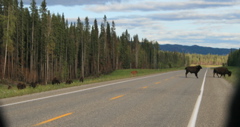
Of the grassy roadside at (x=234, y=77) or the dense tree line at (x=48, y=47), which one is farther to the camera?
the dense tree line at (x=48, y=47)

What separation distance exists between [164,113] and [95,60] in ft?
321

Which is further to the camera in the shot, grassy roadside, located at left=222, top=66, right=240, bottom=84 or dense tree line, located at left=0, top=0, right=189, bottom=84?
dense tree line, located at left=0, top=0, right=189, bottom=84

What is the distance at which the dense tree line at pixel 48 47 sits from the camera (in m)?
62.5

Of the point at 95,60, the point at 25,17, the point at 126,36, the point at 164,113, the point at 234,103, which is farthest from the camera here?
the point at 126,36

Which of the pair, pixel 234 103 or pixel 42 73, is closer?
pixel 234 103

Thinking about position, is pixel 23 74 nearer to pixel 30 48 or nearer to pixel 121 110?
pixel 30 48

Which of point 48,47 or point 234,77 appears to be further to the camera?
point 48,47

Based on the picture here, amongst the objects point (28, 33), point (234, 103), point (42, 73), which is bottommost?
point (42, 73)

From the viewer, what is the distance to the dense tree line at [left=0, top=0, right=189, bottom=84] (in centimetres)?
6248

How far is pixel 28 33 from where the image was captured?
244 ft

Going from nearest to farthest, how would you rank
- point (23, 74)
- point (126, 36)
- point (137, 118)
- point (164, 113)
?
point (137, 118) → point (164, 113) → point (23, 74) → point (126, 36)

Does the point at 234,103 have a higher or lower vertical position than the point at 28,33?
lower

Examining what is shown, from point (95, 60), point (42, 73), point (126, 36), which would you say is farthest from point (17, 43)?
point (126, 36)

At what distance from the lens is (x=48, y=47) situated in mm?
69188
